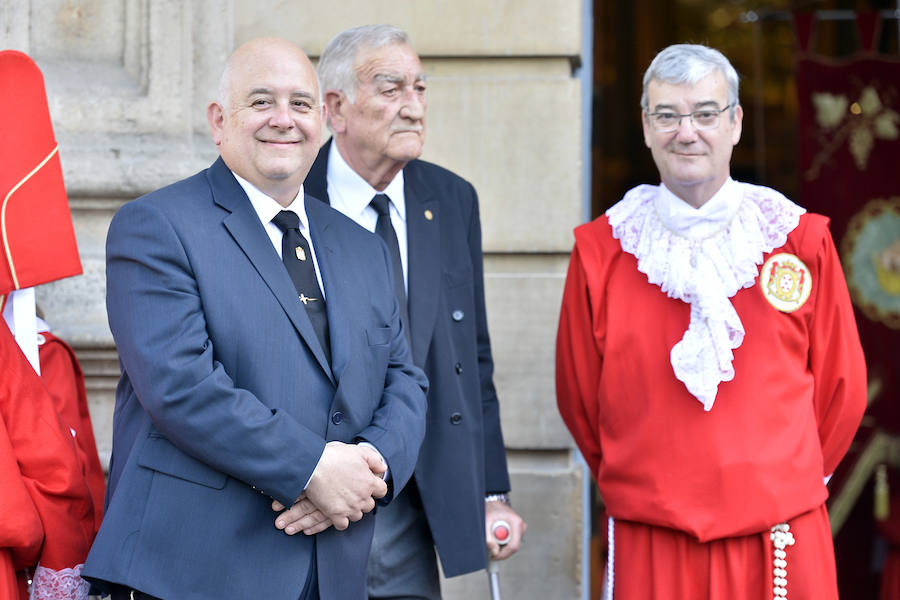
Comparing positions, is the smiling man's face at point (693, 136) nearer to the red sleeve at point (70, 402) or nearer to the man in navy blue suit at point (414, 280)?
the man in navy blue suit at point (414, 280)

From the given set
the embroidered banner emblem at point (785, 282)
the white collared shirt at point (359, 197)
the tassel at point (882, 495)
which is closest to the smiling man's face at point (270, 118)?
the white collared shirt at point (359, 197)

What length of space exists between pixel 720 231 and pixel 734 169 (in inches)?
187

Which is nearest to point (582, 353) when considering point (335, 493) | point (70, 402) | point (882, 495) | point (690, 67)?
point (690, 67)

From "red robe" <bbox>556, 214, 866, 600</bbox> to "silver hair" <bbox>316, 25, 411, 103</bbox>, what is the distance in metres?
0.80

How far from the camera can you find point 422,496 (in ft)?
10.8

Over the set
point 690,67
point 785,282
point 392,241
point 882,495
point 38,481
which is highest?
point 690,67

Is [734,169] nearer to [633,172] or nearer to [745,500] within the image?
[633,172]

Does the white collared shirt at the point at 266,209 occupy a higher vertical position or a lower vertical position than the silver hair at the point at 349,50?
lower

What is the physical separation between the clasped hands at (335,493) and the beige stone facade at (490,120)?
1.73 metres

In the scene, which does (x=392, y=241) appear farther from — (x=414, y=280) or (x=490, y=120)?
(x=490, y=120)

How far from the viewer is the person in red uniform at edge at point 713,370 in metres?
3.15

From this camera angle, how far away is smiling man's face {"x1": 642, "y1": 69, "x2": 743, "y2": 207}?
324 centimetres

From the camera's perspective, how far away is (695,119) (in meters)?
3.24

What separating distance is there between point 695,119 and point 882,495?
288 centimetres
